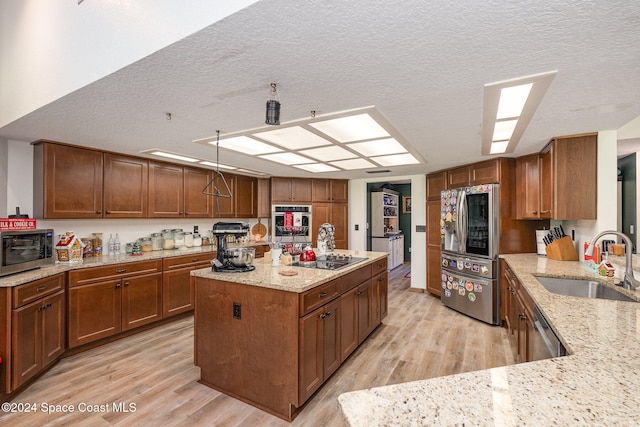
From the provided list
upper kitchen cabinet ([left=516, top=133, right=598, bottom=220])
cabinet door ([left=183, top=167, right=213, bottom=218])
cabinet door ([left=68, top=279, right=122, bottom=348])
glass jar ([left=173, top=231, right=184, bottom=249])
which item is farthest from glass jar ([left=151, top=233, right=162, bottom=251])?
upper kitchen cabinet ([left=516, top=133, right=598, bottom=220])

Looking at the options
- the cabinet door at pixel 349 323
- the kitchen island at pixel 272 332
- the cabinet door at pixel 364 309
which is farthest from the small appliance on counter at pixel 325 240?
the kitchen island at pixel 272 332

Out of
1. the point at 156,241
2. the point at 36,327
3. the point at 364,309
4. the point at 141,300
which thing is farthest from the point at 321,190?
the point at 36,327

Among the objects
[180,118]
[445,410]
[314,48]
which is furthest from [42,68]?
[445,410]

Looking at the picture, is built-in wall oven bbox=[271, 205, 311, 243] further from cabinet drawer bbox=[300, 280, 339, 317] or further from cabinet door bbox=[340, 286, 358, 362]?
cabinet drawer bbox=[300, 280, 339, 317]

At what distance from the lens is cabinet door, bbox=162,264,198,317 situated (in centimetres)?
354

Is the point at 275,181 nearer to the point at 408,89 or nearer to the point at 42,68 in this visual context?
the point at 42,68

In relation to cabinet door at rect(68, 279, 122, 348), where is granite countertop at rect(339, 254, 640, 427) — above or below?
above

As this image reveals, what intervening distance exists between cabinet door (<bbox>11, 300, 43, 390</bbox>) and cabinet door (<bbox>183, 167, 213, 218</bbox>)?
2.12 metres

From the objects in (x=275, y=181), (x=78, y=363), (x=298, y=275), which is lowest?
(x=78, y=363)

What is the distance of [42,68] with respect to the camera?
2.04m

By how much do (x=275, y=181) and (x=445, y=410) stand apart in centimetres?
491

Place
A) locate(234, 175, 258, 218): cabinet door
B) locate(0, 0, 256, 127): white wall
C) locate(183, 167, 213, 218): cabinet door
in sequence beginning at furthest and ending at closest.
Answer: locate(234, 175, 258, 218): cabinet door → locate(183, 167, 213, 218): cabinet door → locate(0, 0, 256, 127): white wall

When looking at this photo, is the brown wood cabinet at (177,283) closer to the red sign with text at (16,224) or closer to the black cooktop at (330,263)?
the red sign with text at (16,224)

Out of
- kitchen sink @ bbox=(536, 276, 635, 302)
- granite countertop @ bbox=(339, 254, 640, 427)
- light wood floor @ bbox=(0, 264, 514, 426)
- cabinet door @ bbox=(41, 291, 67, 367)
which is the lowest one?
light wood floor @ bbox=(0, 264, 514, 426)
